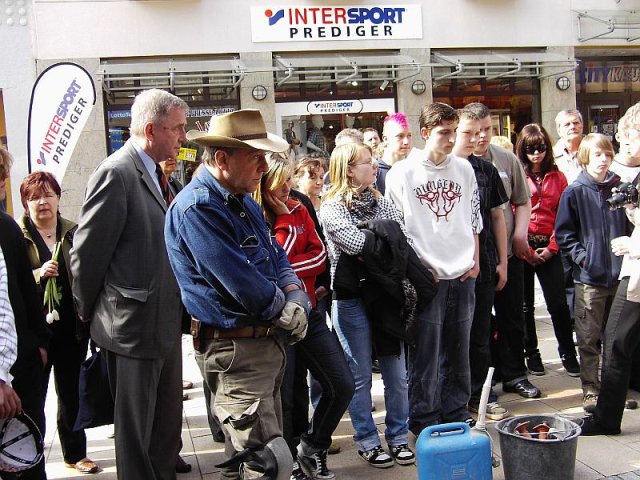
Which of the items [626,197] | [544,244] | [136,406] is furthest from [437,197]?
[136,406]

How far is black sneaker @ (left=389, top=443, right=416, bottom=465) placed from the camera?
409 centimetres

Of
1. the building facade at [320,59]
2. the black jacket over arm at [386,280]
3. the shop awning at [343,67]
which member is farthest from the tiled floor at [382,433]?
the shop awning at [343,67]

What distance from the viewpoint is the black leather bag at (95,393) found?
3.79 meters

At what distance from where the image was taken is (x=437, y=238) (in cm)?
430

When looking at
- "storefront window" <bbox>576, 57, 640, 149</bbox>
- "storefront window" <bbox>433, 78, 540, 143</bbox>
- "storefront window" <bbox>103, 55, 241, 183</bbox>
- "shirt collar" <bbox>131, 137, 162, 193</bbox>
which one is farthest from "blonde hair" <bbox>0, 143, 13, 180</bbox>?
"storefront window" <bbox>576, 57, 640, 149</bbox>

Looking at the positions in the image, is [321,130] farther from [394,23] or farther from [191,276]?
[191,276]

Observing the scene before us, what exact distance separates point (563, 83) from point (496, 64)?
156 centimetres

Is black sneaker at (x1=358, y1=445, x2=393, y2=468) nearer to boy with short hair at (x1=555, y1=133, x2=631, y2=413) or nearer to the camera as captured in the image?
boy with short hair at (x1=555, y1=133, x2=631, y2=413)

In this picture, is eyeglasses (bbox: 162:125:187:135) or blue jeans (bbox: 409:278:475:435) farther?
blue jeans (bbox: 409:278:475:435)

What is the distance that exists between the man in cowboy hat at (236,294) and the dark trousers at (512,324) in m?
2.77

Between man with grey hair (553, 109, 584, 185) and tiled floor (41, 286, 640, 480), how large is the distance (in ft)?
5.99

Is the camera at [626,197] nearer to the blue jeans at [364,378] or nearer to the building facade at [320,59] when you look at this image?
the blue jeans at [364,378]

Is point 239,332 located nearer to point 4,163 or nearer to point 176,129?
point 176,129

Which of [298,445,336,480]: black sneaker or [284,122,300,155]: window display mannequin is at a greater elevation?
[284,122,300,155]: window display mannequin
